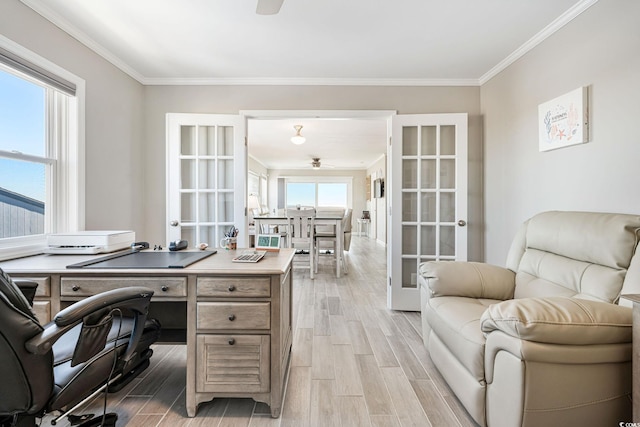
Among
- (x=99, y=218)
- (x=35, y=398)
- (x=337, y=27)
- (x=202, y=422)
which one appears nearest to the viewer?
(x=35, y=398)

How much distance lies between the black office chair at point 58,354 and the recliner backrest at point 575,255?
2.16 m

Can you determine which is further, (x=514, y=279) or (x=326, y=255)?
(x=326, y=255)

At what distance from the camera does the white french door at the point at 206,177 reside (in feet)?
10.2

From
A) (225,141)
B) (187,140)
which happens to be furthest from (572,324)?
(187,140)

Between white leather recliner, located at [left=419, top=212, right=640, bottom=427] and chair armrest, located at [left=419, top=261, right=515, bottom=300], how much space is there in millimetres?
40

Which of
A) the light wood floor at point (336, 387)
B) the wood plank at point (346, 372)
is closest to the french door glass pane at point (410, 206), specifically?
the light wood floor at point (336, 387)

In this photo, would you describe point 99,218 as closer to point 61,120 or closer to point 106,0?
point 61,120

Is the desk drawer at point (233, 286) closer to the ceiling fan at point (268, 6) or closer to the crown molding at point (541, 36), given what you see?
the ceiling fan at point (268, 6)

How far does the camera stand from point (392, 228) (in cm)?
318

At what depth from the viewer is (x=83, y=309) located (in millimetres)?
1033

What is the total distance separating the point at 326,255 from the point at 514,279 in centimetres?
447

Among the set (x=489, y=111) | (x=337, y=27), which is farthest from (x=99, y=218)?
(x=489, y=111)

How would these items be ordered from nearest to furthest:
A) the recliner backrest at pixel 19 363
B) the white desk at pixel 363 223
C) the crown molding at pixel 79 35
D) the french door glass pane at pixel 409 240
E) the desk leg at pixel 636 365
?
1. the recliner backrest at pixel 19 363
2. the desk leg at pixel 636 365
3. the crown molding at pixel 79 35
4. the french door glass pane at pixel 409 240
5. the white desk at pixel 363 223

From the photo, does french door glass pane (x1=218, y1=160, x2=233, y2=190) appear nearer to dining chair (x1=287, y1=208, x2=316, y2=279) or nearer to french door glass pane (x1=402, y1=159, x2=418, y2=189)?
dining chair (x1=287, y1=208, x2=316, y2=279)
